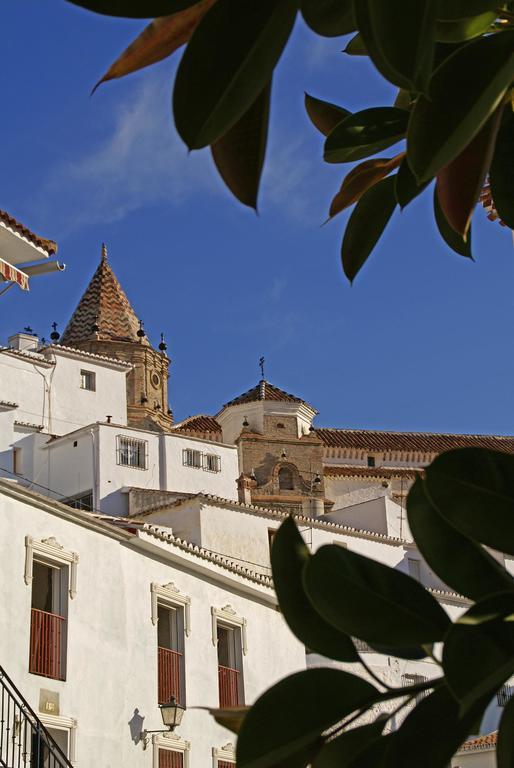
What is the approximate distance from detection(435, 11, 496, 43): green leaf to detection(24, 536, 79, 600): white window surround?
50.8 feet

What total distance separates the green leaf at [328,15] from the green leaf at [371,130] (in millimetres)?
453

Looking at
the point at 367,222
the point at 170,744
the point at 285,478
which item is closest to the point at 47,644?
the point at 170,744

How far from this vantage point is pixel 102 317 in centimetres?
5953

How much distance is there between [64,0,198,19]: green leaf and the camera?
117cm

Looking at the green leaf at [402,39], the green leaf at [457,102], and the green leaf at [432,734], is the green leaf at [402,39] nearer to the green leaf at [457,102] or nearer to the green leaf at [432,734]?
the green leaf at [457,102]

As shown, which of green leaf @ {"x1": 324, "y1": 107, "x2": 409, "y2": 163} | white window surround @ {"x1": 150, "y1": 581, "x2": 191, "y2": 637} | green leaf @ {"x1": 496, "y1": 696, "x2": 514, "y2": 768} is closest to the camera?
green leaf @ {"x1": 496, "y1": 696, "x2": 514, "y2": 768}

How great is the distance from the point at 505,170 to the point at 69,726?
15.4m

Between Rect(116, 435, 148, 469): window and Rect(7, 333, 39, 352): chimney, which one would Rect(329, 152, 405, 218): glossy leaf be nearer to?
Rect(116, 435, 148, 469): window

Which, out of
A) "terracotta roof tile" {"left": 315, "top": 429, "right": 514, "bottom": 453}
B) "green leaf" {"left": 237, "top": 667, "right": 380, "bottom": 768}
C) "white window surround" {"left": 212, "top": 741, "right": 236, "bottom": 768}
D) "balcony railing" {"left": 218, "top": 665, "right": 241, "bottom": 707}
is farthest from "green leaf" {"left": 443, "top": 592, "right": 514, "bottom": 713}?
"terracotta roof tile" {"left": 315, "top": 429, "right": 514, "bottom": 453}

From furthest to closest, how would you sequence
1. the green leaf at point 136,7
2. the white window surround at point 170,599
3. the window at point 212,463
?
the window at point 212,463, the white window surround at point 170,599, the green leaf at point 136,7

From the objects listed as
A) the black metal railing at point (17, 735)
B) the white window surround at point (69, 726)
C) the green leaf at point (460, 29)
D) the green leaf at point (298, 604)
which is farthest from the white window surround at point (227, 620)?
the green leaf at point (460, 29)

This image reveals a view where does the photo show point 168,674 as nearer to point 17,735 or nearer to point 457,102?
point 17,735

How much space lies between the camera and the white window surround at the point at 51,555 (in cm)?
1638

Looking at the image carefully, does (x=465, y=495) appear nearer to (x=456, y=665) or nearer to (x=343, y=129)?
(x=456, y=665)
